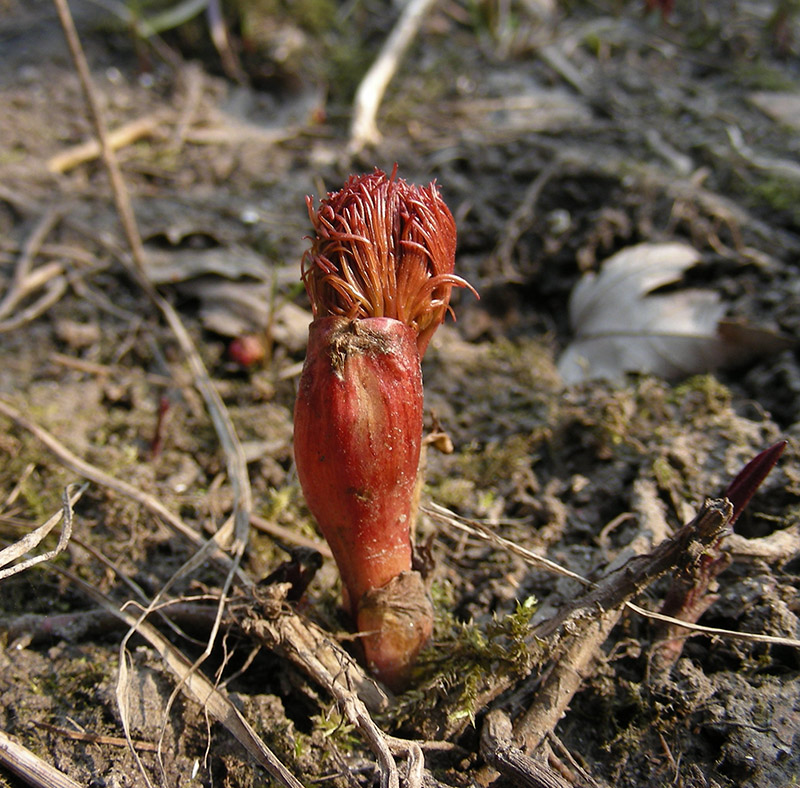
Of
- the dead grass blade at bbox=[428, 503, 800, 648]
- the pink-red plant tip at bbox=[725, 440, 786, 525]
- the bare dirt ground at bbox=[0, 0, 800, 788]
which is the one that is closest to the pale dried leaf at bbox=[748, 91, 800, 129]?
the bare dirt ground at bbox=[0, 0, 800, 788]

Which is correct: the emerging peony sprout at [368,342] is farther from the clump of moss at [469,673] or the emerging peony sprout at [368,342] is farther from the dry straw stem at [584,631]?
the dry straw stem at [584,631]

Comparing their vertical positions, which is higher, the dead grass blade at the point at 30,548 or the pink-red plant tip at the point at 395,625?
the dead grass blade at the point at 30,548

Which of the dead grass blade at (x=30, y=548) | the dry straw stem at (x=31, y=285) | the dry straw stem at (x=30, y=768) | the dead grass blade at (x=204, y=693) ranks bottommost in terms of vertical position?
the dead grass blade at (x=204, y=693)

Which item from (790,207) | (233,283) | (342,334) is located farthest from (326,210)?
(790,207)

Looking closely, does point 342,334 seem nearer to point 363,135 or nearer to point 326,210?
point 326,210

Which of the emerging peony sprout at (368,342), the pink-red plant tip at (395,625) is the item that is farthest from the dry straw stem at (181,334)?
the emerging peony sprout at (368,342)

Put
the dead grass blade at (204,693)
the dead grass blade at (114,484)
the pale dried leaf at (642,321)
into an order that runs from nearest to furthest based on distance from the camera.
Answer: the dead grass blade at (204,693) → the dead grass blade at (114,484) → the pale dried leaf at (642,321)
